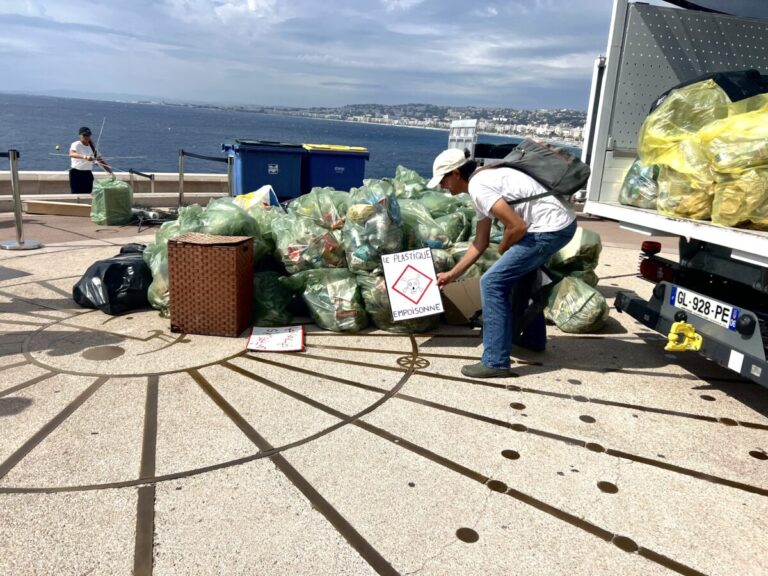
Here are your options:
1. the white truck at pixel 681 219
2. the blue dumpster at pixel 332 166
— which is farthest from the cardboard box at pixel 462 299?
the blue dumpster at pixel 332 166

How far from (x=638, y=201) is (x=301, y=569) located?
3.37 m

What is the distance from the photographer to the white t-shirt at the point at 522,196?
3630 millimetres

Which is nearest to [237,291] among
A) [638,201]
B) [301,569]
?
[301,569]

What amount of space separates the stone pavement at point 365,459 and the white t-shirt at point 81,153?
6723 millimetres

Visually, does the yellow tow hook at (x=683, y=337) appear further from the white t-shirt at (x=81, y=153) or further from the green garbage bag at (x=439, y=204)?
the white t-shirt at (x=81, y=153)

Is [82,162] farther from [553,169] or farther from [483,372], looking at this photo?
[553,169]

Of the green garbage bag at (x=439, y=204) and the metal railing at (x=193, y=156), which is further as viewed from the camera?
the metal railing at (x=193, y=156)

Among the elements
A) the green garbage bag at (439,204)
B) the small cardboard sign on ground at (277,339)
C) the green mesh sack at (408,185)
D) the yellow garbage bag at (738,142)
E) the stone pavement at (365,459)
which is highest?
the yellow garbage bag at (738,142)

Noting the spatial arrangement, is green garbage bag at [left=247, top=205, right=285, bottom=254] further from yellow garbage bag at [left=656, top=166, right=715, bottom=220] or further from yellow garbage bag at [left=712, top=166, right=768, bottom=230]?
yellow garbage bag at [left=712, top=166, right=768, bottom=230]

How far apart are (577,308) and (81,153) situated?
30.1 feet

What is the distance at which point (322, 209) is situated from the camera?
16.7 ft

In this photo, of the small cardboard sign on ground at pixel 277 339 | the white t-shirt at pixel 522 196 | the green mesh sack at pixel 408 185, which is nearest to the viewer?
the white t-shirt at pixel 522 196

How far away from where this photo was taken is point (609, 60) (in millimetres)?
4145

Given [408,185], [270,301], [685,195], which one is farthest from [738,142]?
[408,185]
